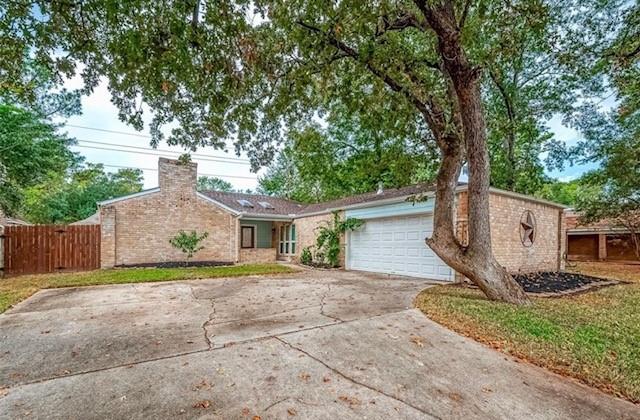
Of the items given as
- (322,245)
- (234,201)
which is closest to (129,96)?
(322,245)

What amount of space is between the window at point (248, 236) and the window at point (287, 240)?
5.26 feet

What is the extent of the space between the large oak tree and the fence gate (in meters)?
8.76

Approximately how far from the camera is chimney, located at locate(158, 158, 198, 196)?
45.6ft

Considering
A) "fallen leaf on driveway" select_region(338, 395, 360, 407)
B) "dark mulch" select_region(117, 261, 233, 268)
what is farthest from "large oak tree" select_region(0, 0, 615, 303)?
"dark mulch" select_region(117, 261, 233, 268)

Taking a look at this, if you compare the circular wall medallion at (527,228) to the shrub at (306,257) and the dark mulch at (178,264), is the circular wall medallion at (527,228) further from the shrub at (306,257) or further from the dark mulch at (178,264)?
the dark mulch at (178,264)

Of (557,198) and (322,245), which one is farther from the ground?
(557,198)

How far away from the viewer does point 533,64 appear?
→ 14.6 metres

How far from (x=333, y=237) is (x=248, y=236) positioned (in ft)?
22.7

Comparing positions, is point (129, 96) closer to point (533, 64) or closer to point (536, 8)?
point (536, 8)

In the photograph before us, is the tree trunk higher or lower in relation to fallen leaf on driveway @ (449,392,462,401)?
higher

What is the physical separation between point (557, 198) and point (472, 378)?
37480mm

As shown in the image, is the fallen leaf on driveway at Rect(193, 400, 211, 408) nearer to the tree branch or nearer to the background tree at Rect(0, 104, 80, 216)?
the tree branch

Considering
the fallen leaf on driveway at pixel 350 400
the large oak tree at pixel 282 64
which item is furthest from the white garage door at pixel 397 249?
the fallen leaf on driveway at pixel 350 400

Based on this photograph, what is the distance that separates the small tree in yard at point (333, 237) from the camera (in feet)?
41.5
